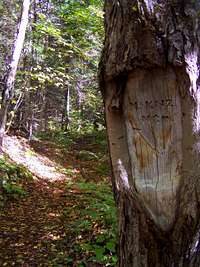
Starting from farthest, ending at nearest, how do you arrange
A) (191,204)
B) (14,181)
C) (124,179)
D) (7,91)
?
(7,91) → (14,181) → (124,179) → (191,204)

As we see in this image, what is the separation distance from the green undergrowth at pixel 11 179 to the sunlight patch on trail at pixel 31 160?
745 mm

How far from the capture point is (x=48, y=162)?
11430 mm

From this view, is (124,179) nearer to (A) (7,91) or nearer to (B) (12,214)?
(B) (12,214)

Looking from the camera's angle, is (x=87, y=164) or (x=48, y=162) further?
(x=87, y=164)

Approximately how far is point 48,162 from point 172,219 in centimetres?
944

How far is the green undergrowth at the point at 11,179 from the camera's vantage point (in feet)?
24.4

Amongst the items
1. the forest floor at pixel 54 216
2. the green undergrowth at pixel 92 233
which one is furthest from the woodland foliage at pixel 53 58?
the green undergrowth at pixel 92 233

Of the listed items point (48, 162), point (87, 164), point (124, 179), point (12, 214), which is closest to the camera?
point (124, 179)

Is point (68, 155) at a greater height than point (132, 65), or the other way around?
point (132, 65)

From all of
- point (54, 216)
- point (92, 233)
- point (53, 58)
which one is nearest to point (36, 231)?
point (54, 216)

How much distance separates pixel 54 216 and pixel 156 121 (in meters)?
4.77

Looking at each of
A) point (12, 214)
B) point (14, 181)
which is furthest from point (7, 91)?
point (12, 214)

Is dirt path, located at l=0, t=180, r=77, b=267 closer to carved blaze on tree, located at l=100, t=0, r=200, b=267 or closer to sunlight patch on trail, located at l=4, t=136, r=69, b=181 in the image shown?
sunlight patch on trail, located at l=4, t=136, r=69, b=181

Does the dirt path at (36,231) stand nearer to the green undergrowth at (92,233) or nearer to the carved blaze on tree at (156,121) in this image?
the green undergrowth at (92,233)
